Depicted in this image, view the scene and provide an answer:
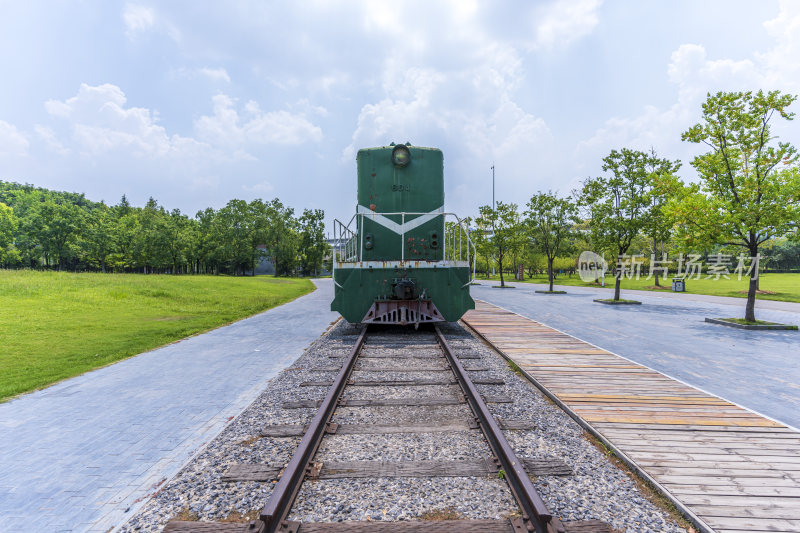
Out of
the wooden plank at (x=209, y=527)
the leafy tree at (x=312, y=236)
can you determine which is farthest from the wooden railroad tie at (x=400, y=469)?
the leafy tree at (x=312, y=236)

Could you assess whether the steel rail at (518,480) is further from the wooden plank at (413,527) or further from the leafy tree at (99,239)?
the leafy tree at (99,239)

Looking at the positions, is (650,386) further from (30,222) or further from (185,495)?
(30,222)

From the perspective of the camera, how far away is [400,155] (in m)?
8.92

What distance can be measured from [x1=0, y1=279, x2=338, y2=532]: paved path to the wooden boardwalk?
4.24 m

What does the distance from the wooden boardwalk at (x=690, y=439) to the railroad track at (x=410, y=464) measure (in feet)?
2.91

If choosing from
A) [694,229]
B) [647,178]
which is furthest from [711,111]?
[647,178]

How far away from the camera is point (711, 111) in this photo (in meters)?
11.3

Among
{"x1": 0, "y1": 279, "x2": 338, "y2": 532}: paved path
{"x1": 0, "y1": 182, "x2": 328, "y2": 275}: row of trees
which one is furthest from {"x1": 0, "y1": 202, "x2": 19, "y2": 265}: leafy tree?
{"x1": 0, "y1": 279, "x2": 338, "y2": 532}: paved path

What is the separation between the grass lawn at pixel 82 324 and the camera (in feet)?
20.7

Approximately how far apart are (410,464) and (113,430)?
3.38m

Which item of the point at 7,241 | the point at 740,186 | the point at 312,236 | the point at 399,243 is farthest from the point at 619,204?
the point at 7,241

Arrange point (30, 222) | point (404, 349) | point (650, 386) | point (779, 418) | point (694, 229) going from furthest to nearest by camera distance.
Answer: point (30, 222) < point (694, 229) < point (404, 349) < point (650, 386) < point (779, 418)

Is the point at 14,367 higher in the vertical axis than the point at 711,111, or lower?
lower

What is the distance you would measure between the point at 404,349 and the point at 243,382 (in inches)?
125
